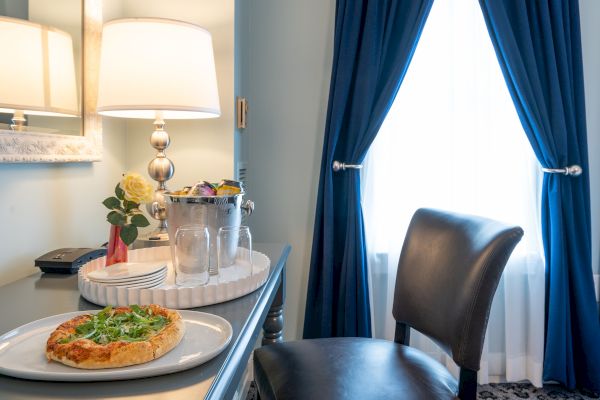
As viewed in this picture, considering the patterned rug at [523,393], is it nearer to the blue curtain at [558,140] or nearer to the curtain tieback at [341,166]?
the blue curtain at [558,140]

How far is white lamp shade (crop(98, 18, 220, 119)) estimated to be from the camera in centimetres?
125

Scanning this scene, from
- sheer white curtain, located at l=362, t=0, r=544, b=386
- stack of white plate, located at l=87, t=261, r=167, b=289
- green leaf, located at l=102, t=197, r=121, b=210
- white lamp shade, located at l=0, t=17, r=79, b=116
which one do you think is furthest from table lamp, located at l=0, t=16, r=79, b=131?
sheer white curtain, located at l=362, t=0, r=544, b=386

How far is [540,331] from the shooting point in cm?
216

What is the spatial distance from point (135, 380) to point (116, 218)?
19.8 inches

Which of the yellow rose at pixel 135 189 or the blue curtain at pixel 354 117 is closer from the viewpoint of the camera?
the yellow rose at pixel 135 189

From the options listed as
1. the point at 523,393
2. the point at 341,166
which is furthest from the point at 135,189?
the point at 523,393

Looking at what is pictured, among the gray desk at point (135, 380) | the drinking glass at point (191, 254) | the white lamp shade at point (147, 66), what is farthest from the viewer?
the white lamp shade at point (147, 66)

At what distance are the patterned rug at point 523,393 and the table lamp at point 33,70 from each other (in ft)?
4.88

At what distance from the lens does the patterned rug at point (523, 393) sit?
208 cm

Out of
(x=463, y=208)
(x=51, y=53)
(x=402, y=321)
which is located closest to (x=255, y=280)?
(x=402, y=321)

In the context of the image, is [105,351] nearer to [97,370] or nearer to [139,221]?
[97,370]

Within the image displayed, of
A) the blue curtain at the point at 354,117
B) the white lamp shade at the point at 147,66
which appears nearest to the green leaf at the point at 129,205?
the white lamp shade at the point at 147,66

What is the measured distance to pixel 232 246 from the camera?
1.19m

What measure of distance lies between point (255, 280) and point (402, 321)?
1.98ft
